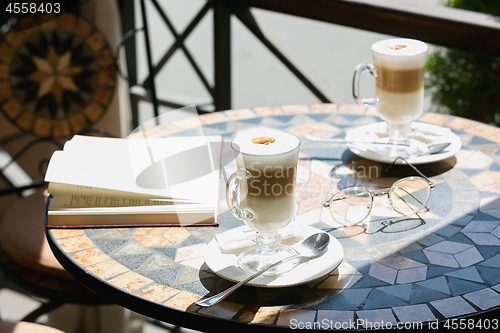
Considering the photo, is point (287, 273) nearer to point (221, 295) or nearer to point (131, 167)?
point (221, 295)

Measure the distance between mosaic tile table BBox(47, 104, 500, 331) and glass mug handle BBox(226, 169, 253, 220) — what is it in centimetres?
11

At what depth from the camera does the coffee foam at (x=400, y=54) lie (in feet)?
3.70

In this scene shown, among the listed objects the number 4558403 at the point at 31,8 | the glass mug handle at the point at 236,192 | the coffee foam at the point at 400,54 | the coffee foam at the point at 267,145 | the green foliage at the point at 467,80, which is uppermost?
the number 4558403 at the point at 31,8

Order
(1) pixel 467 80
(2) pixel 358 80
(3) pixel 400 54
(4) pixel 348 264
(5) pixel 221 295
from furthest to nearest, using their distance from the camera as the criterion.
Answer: (1) pixel 467 80 → (2) pixel 358 80 → (3) pixel 400 54 → (4) pixel 348 264 → (5) pixel 221 295

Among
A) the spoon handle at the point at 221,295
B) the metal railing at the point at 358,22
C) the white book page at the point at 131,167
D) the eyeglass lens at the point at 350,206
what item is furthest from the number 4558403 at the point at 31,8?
the spoon handle at the point at 221,295

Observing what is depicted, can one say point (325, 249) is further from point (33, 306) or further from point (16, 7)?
point (16, 7)

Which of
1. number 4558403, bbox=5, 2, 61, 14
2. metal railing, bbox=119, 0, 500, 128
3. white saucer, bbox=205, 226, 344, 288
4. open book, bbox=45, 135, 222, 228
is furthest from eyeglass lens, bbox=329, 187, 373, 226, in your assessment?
number 4558403, bbox=5, 2, 61, 14

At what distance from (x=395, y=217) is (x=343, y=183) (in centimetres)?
17

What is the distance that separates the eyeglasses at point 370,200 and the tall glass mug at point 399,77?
0.21 meters

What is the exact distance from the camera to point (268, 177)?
0.77 metres

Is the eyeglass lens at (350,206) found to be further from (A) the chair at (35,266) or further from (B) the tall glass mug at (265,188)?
(A) the chair at (35,266)

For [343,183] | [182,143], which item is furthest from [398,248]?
[182,143]

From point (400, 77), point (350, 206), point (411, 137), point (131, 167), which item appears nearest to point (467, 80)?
point (411, 137)

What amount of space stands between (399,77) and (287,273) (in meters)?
0.60
